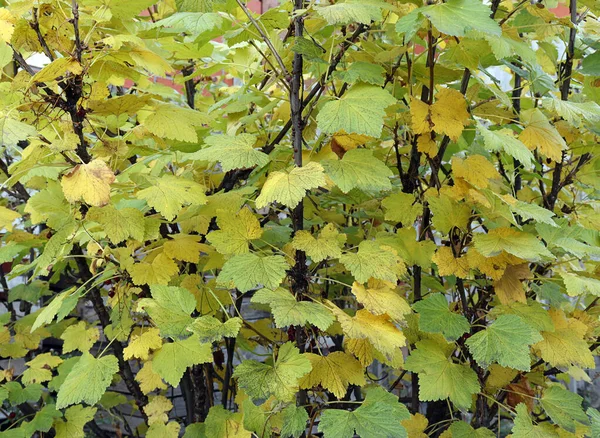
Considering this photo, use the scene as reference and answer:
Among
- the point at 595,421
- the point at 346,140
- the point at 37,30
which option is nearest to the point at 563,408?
the point at 595,421

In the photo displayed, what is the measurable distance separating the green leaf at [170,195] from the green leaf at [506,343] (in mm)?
601

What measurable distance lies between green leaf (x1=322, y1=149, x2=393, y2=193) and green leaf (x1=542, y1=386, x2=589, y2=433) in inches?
24.1

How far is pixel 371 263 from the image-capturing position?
1030mm

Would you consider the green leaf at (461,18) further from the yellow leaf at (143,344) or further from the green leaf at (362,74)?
the yellow leaf at (143,344)

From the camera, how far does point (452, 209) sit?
1202 mm

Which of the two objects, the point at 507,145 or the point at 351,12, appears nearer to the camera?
the point at 351,12

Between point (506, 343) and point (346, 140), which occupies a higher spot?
point (346, 140)

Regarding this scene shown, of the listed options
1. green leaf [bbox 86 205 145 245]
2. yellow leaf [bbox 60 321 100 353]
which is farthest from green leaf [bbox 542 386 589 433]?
yellow leaf [bbox 60 321 100 353]

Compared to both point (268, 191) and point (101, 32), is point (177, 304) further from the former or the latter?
point (101, 32)

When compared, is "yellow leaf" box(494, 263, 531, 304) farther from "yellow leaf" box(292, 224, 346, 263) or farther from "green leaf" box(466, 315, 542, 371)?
"yellow leaf" box(292, 224, 346, 263)

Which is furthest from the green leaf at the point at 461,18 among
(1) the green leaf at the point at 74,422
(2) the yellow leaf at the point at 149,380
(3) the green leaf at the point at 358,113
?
(1) the green leaf at the point at 74,422

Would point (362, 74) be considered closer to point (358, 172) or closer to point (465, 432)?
point (358, 172)

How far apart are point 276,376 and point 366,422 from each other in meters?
A: 0.17

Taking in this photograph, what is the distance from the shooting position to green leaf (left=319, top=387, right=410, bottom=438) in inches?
37.6
